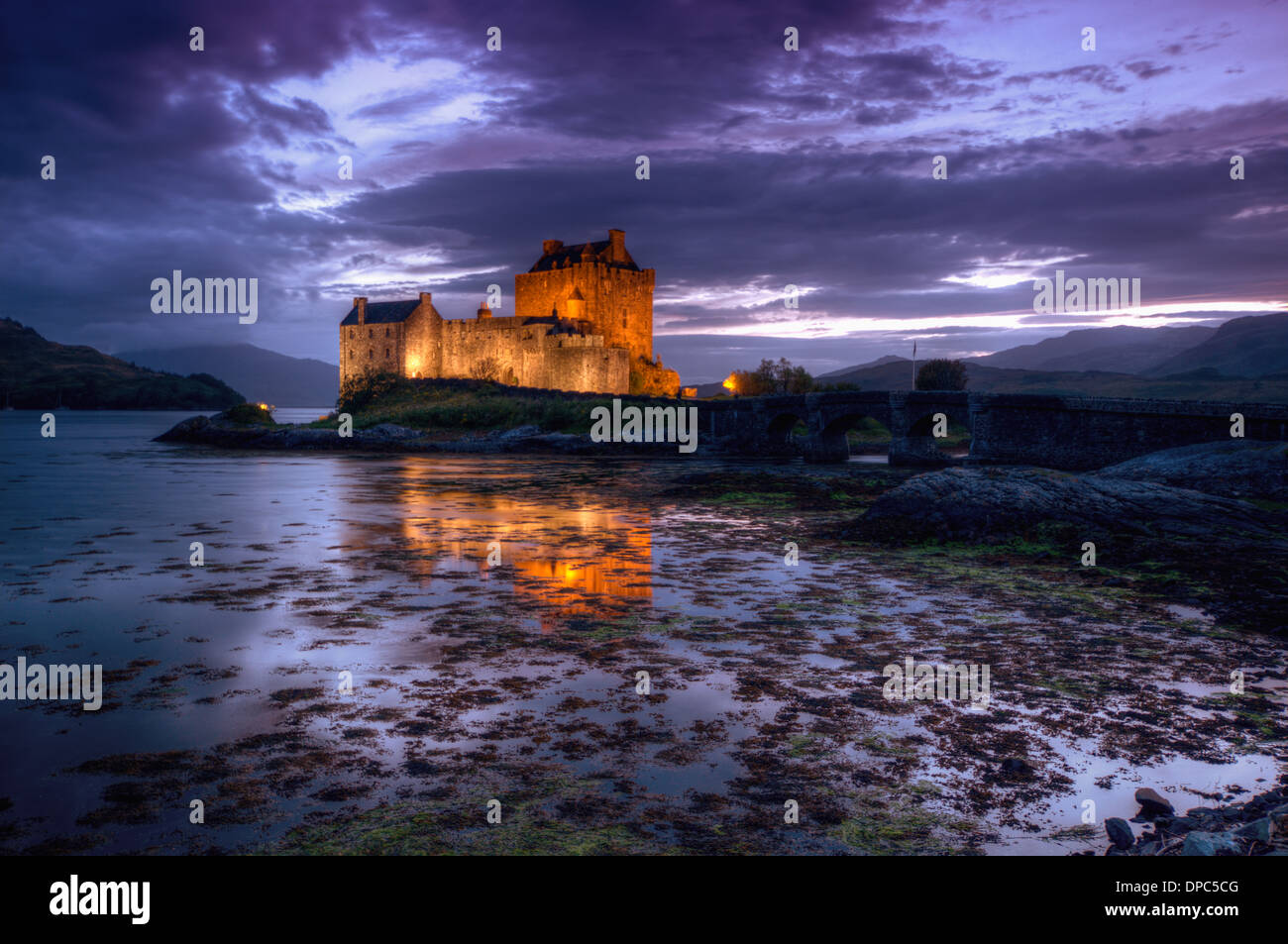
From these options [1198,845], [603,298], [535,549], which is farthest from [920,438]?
[603,298]

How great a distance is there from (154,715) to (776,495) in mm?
20756

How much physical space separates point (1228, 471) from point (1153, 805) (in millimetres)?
18360

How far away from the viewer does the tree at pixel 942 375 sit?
83.2 m

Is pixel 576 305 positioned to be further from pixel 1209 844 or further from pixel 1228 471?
pixel 1209 844

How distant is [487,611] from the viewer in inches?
409

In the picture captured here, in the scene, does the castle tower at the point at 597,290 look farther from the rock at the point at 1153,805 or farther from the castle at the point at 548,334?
the rock at the point at 1153,805

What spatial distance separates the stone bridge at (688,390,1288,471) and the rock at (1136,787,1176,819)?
84.6 feet

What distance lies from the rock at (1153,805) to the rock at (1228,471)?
1648 cm

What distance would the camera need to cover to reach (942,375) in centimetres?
8381

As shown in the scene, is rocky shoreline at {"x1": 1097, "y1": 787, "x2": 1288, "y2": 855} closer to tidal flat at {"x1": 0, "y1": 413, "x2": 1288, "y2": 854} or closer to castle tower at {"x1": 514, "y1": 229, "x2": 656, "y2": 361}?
tidal flat at {"x1": 0, "y1": 413, "x2": 1288, "y2": 854}

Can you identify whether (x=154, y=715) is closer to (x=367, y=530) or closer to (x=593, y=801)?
(x=593, y=801)

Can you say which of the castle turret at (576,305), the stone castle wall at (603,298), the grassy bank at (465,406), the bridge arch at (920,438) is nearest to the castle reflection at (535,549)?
the bridge arch at (920,438)

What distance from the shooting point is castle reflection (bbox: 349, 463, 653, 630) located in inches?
450
